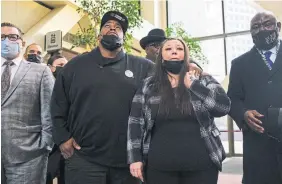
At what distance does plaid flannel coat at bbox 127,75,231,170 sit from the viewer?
68.9 inches

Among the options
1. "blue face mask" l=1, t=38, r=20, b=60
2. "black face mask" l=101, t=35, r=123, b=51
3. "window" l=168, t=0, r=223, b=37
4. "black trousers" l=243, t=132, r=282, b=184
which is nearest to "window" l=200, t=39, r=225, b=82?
"window" l=168, t=0, r=223, b=37

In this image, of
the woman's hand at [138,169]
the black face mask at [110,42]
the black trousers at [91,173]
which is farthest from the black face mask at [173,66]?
the black trousers at [91,173]

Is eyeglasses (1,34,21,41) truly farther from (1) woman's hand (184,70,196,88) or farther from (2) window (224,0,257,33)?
(2) window (224,0,257,33)

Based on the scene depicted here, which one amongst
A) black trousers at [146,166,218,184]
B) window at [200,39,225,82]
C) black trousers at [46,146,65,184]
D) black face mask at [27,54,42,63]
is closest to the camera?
black trousers at [146,166,218,184]

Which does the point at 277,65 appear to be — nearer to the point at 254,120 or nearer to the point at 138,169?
the point at 254,120

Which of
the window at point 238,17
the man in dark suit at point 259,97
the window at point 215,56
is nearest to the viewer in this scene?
the man in dark suit at point 259,97

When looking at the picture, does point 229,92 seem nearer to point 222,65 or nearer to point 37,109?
point 37,109

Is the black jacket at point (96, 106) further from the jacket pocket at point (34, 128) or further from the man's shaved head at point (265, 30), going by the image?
the man's shaved head at point (265, 30)

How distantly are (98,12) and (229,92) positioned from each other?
3367 mm

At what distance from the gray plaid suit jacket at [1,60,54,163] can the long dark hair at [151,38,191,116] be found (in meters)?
0.74

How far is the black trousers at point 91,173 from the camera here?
6.09 feet

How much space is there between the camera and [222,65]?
9.27 m

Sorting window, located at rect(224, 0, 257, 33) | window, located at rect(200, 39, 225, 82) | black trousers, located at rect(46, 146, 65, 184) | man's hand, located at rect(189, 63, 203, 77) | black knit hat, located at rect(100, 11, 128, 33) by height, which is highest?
window, located at rect(224, 0, 257, 33)

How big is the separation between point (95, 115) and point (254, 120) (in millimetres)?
993
